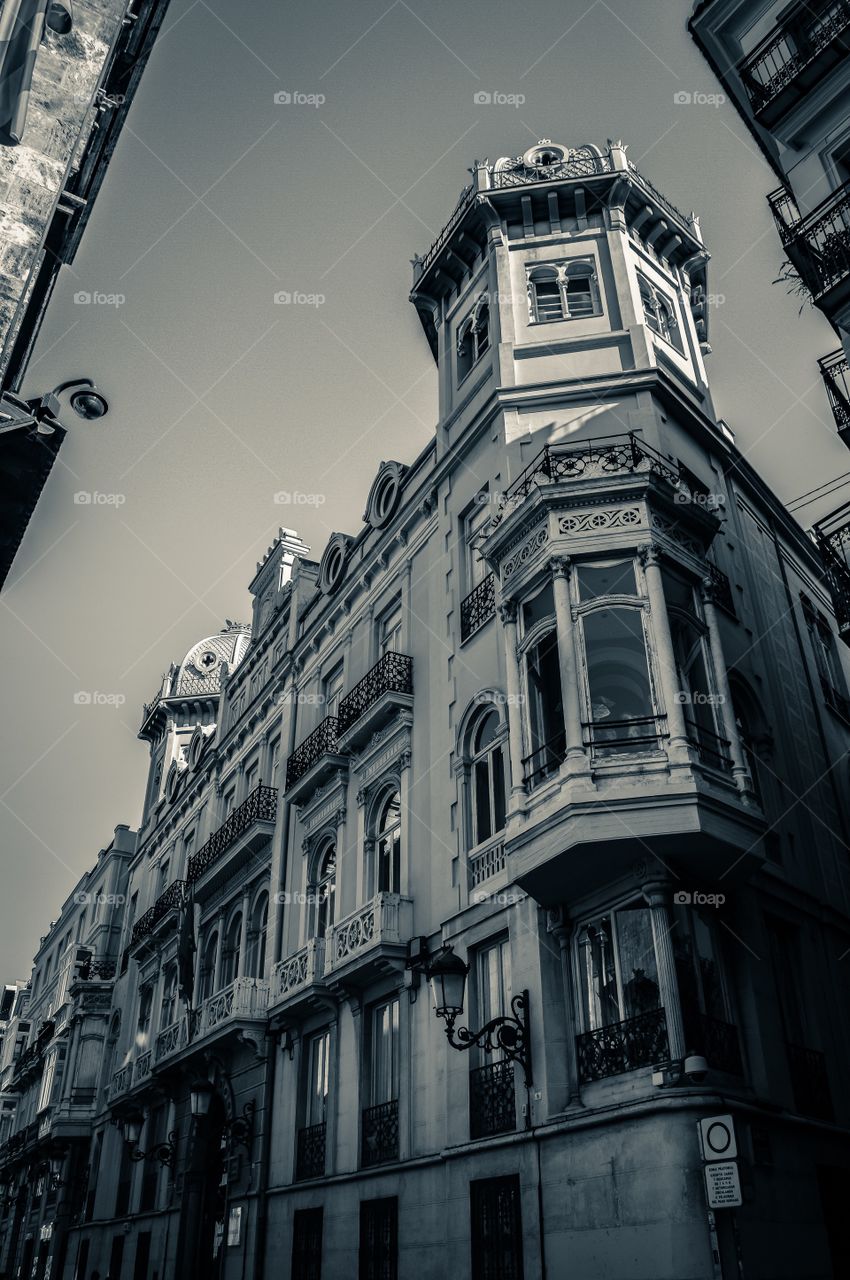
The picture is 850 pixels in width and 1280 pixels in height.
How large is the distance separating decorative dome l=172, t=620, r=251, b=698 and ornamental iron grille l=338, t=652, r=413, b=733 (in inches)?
Answer: 872

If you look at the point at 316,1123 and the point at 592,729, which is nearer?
the point at 592,729

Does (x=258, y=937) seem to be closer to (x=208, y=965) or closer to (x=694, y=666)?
(x=208, y=965)

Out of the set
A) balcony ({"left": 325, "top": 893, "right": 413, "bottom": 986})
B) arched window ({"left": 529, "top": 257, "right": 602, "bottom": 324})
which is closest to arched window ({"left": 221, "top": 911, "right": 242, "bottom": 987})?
balcony ({"left": 325, "top": 893, "right": 413, "bottom": 986})

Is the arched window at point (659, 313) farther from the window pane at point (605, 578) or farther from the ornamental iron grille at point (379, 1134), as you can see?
the ornamental iron grille at point (379, 1134)

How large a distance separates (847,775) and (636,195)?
12.7 meters

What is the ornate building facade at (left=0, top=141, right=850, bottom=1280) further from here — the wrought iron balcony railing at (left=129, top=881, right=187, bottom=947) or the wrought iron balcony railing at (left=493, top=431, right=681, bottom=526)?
the wrought iron balcony railing at (left=129, top=881, right=187, bottom=947)

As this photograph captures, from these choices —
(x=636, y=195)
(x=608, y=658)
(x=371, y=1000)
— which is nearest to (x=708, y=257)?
(x=636, y=195)

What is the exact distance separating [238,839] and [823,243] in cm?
1811

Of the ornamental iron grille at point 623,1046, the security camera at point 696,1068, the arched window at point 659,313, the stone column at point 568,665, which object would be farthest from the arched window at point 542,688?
the arched window at point 659,313

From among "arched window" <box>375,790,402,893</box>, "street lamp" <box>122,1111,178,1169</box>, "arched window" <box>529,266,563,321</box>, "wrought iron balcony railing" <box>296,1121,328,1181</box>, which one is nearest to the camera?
"wrought iron balcony railing" <box>296,1121,328,1181</box>

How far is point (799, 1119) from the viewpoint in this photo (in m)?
12.4

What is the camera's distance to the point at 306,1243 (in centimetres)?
1709

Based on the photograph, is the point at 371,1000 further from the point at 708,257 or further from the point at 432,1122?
the point at 708,257

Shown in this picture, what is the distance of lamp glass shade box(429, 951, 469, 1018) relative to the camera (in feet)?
41.6
